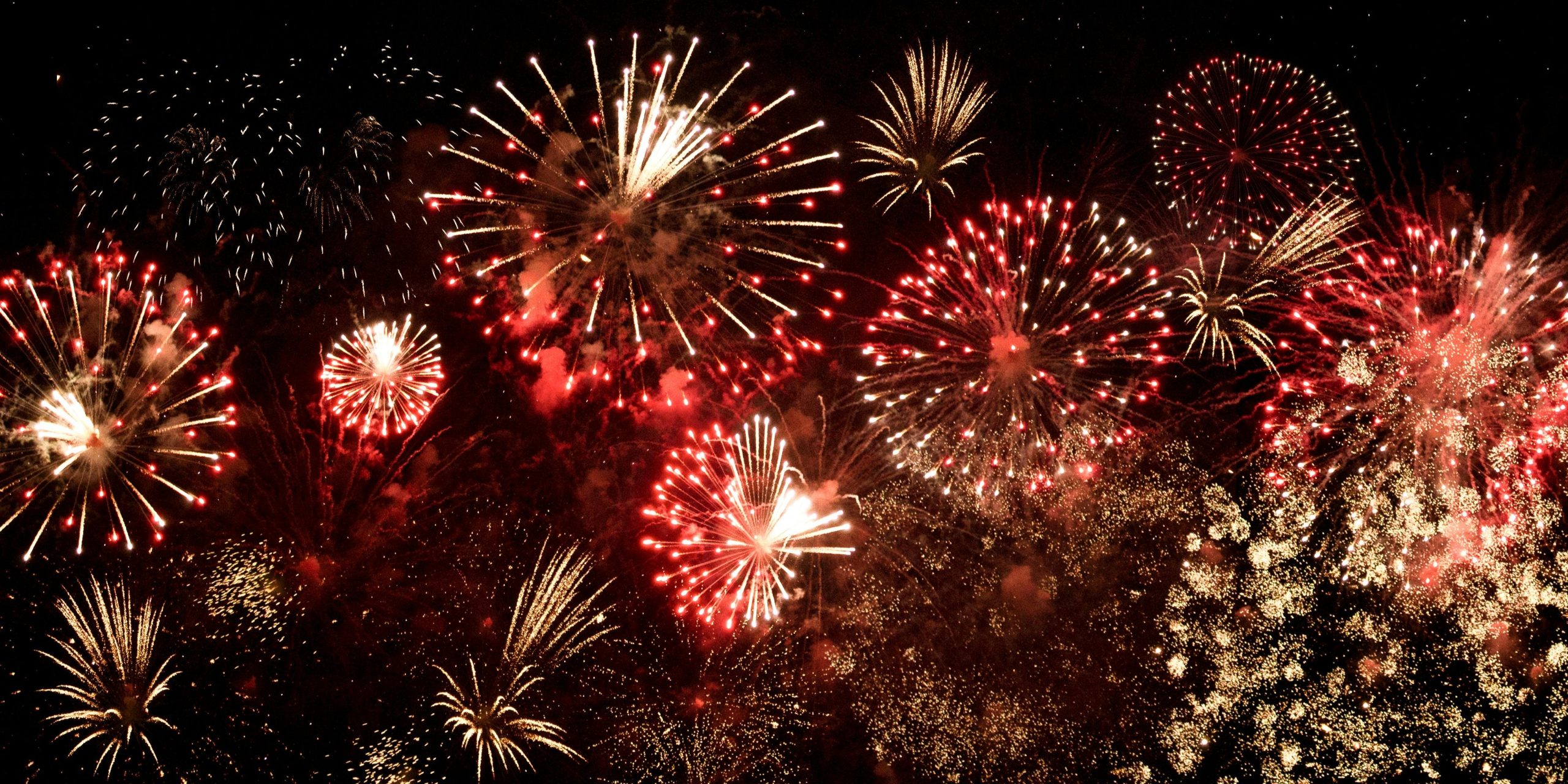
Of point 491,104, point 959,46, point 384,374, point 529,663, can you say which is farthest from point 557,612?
point 959,46

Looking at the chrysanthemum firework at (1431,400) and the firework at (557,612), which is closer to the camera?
the chrysanthemum firework at (1431,400)

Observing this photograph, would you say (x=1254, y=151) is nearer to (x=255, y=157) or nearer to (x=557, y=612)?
(x=557, y=612)

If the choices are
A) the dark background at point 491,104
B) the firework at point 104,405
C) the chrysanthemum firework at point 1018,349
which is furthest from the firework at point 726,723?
the firework at point 104,405

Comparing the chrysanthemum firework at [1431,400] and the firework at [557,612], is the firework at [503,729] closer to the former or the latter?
the firework at [557,612]

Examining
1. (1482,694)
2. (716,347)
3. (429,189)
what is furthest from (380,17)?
(1482,694)

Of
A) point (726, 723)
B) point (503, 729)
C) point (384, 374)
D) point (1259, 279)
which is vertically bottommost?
point (726, 723)

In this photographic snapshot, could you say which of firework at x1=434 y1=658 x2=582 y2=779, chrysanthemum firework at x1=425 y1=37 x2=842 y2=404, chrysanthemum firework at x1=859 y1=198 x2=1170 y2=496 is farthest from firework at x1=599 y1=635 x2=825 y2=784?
chrysanthemum firework at x1=425 y1=37 x2=842 y2=404

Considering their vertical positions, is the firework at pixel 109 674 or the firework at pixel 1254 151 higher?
the firework at pixel 1254 151

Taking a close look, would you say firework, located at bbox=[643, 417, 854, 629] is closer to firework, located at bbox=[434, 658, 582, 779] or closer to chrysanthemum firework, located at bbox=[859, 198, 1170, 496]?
chrysanthemum firework, located at bbox=[859, 198, 1170, 496]
